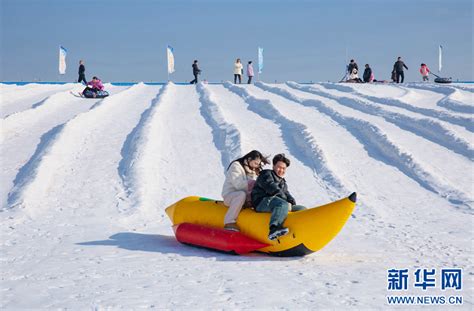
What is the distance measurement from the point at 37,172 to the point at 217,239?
489 cm

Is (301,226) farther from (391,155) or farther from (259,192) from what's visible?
(391,155)

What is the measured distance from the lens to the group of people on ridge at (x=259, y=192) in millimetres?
5754

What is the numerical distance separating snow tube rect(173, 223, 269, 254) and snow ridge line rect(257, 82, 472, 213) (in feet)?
11.9

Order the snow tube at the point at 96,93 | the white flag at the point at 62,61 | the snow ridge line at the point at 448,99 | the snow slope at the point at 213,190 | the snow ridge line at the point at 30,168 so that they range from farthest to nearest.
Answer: the white flag at the point at 62,61
the snow tube at the point at 96,93
the snow ridge line at the point at 448,99
the snow ridge line at the point at 30,168
the snow slope at the point at 213,190

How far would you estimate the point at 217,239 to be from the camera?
19.8ft

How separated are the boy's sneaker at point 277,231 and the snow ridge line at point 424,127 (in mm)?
6311

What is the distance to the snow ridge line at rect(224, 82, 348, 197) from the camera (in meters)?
9.69

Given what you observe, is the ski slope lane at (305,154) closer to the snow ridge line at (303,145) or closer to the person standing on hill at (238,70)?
the snow ridge line at (303,145)

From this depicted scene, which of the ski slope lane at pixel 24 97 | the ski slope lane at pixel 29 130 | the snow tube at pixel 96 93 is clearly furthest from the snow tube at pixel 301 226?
the snow tube at pixel 96 93

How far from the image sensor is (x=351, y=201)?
18.0 ft

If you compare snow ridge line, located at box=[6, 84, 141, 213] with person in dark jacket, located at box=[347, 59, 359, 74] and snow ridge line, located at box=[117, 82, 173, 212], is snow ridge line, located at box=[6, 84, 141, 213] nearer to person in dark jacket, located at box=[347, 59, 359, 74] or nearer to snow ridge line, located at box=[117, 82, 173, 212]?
snow ridge line, located at box=[117, 82, 173, 212]

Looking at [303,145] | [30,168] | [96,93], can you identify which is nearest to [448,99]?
[303,145]

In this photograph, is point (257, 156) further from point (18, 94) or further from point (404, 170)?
point (18, 94)

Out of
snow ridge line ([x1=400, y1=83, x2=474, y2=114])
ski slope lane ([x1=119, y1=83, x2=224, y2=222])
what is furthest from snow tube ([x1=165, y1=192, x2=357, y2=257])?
snow ridge line ([x1=400, y1=83, x2=474, y2=114])
